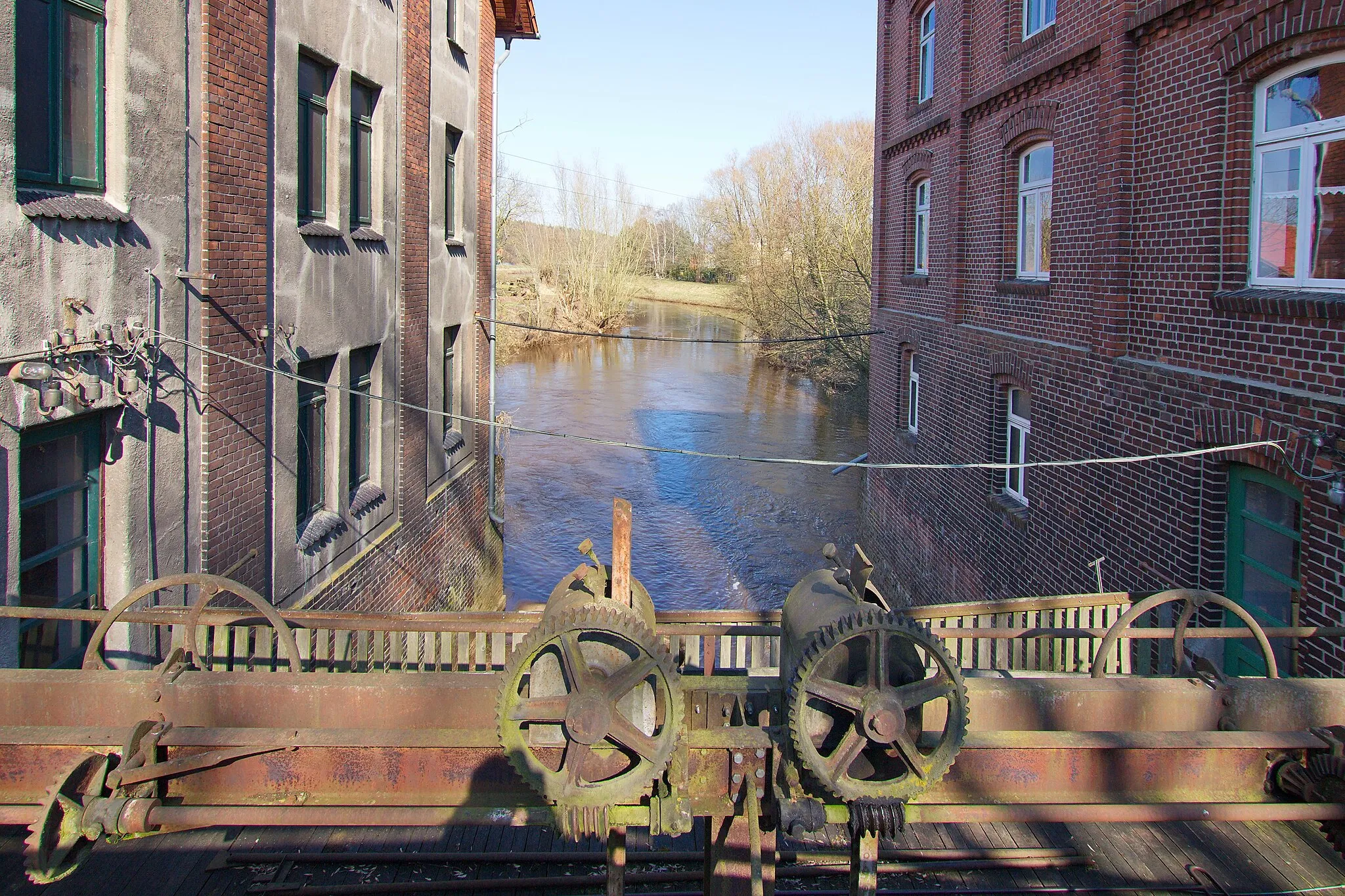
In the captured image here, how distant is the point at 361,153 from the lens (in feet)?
37.7

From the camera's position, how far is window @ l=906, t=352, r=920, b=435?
16500 mm

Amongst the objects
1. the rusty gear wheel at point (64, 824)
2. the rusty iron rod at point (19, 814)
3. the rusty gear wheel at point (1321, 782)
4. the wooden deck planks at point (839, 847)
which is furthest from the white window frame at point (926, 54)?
the rusty iron rod at point (19, 814)

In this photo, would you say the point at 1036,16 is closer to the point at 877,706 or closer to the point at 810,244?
the point at 877,706

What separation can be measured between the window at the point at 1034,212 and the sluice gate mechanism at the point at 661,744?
826 cm

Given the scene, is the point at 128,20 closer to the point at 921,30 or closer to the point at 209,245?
the point at 209,245

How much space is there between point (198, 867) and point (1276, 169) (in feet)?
27.8

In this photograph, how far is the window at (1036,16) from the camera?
11716 mm

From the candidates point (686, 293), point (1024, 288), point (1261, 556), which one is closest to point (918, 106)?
point (1024, 288)

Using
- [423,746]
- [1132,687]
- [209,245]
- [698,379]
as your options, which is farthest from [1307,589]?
[698,379]

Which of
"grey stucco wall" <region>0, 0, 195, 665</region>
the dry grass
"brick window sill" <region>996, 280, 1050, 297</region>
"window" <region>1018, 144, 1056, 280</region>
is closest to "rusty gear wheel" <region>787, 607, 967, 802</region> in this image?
"grey stucco wall" <region>0, 0, 195, 665</region>

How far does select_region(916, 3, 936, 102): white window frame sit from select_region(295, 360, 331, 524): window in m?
10.4

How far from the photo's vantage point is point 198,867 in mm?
6312

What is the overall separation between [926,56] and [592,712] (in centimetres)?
1555

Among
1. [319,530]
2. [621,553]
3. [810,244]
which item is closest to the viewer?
[621,553]
